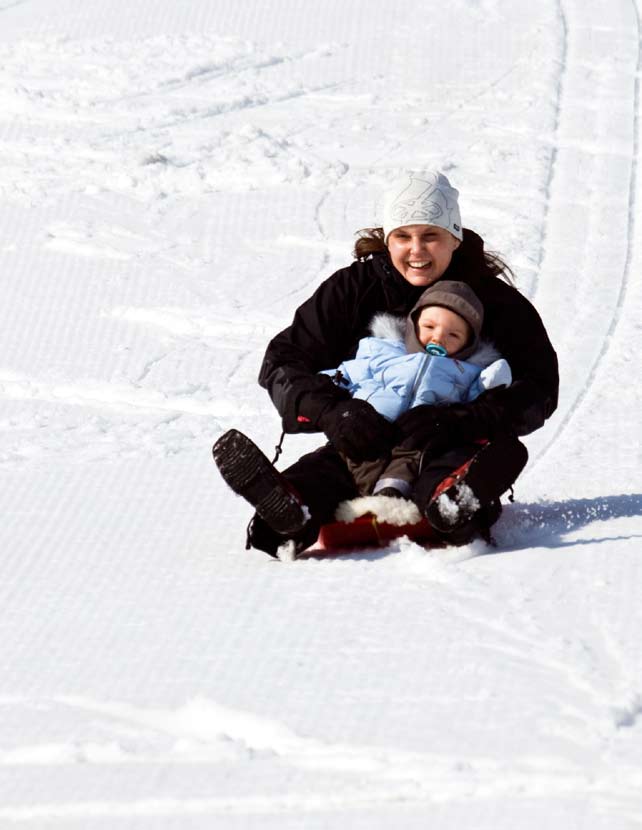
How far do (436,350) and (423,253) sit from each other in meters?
0.33

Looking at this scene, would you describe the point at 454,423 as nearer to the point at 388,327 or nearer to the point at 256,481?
the point at 388,327

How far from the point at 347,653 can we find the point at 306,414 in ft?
3.43

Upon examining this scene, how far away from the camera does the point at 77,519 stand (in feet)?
14.8

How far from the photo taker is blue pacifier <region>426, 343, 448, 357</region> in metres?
4.02

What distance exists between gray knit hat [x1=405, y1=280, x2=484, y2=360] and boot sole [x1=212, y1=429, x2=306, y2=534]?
58 centimetres

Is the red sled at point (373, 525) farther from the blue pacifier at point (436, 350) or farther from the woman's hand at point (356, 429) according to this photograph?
the blue pacifier at point (436, 350)

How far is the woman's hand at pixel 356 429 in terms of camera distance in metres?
3.88

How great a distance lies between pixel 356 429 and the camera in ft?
12.7

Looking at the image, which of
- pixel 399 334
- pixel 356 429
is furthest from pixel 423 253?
pixel 356 429

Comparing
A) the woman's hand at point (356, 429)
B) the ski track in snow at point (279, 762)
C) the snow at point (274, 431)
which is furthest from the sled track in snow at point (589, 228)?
the ski track in snow at point (279, 762)

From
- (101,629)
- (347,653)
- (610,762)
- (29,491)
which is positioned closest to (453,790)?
(610,762)

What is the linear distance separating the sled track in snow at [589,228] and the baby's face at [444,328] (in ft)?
3.13

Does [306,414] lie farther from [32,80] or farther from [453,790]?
[32,80]

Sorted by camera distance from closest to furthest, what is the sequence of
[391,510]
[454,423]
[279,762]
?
1. [279,762]
2. [391,510]
3. [454,423]
